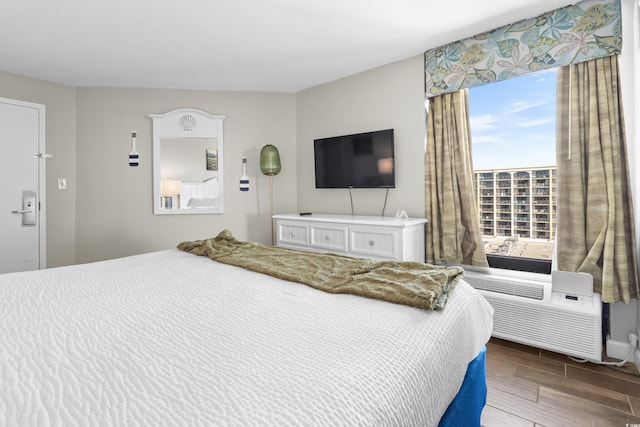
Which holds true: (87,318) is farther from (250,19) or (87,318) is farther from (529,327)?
(529,327)

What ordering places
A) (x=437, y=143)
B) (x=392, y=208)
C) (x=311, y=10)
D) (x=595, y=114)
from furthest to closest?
(x=392, y=208)
(x=437, y=143)
(x=311, y=10)
(x=595, y=114)

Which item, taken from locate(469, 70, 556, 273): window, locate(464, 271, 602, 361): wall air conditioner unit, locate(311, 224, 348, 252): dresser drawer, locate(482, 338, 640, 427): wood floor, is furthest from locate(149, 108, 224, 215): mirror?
locate(482, 338, 640, 427): wood floor

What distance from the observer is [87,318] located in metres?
0.98

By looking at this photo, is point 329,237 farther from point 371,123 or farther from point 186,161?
point 186,161

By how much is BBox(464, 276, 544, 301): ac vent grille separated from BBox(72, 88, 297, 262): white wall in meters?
2.33

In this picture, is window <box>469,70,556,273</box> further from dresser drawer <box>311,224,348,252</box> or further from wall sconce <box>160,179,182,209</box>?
wall sconce <box>160,179,182,209</box>

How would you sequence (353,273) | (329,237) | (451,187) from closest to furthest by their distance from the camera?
(353,273), (451,187), (329,237)

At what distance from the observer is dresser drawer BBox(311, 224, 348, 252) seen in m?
3.03

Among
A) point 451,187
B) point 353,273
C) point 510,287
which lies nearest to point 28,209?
point 353,273

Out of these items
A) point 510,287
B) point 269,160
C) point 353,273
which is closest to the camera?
point 353,273

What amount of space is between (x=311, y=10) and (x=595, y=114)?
2.03 meters

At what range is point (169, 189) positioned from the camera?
3982 mm

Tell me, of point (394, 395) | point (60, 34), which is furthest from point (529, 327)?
point (60, 34)

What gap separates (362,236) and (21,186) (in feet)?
11.6
